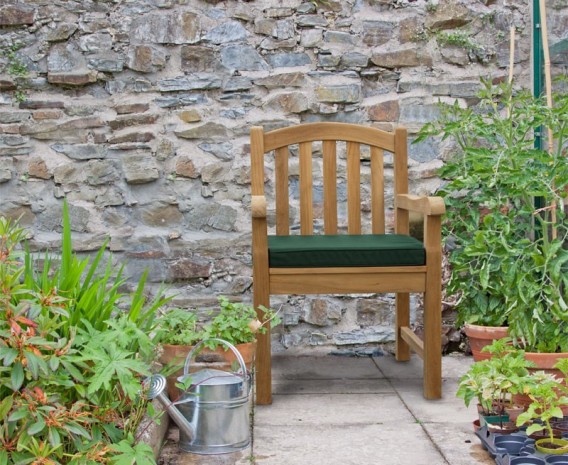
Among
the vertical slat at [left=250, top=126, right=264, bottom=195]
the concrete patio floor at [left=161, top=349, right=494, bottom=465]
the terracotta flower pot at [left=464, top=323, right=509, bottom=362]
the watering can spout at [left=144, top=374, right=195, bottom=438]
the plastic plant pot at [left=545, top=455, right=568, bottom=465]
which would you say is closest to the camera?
the plastic plant pot at [left=545, top=455, right=568, bottom=465]

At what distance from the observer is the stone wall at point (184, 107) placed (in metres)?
3.46

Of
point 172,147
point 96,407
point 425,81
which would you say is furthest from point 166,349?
point 425,81

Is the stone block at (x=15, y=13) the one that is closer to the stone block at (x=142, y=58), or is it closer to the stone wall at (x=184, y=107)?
the stone wall at (x=184, y=107)

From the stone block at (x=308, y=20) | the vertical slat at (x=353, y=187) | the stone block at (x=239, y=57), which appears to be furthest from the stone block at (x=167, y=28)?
the vertical slat at (x=353, y=187)

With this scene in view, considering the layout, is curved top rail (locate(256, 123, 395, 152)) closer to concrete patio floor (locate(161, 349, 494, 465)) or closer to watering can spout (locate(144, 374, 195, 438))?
concrete patio floor (locate(161, 349, 494, 465))

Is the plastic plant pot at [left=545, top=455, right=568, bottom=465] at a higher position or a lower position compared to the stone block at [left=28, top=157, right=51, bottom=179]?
lower

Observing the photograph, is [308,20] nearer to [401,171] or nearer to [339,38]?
[339,38]

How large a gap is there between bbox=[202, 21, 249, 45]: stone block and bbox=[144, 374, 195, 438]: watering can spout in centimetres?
185

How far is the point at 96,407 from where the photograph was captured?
1946mm

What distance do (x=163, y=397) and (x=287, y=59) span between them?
1.88 m

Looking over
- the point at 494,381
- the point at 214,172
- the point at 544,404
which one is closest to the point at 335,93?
the point at 214,172

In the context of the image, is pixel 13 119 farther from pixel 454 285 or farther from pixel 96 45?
pixel 454 285

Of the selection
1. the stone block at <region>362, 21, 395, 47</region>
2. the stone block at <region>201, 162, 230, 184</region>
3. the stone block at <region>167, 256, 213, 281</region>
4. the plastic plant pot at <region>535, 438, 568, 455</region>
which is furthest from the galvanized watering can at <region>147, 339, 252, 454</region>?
the stone block at <region>362, 21, 395, 47</region>

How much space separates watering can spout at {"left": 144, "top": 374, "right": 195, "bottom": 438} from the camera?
207cm
